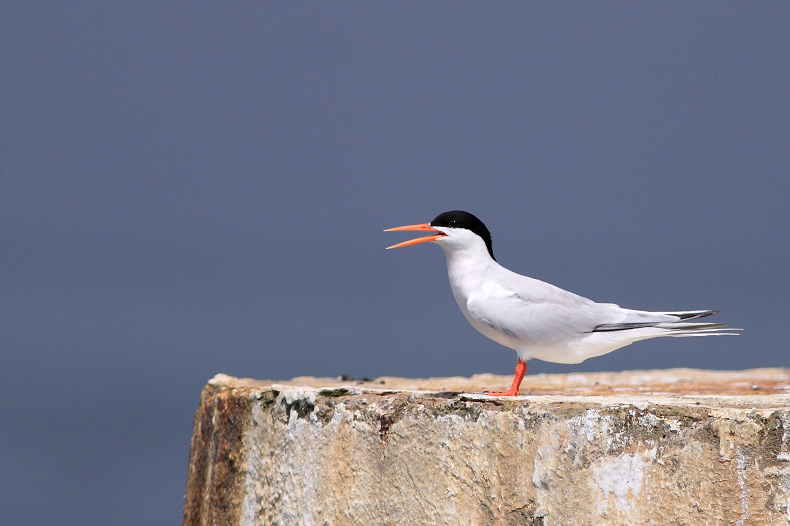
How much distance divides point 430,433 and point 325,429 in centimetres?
82

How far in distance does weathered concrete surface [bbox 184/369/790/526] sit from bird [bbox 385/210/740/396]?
62 cm

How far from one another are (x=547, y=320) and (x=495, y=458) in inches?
56.1

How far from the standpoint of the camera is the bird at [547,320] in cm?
637

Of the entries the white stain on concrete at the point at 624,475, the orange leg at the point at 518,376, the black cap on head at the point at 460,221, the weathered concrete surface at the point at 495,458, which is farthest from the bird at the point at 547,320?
the white stain on concrete at the point at 624,475

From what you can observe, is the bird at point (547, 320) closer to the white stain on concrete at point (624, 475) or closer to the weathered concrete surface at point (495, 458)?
the weathered concrete surface at point (495, 458)

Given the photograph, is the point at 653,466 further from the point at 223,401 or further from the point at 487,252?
the point at 223,401

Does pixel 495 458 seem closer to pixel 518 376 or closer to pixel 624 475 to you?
pixel 624 475

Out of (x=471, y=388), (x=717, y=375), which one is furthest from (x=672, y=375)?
(x=471, y=388)

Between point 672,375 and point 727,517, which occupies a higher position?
point 672,375

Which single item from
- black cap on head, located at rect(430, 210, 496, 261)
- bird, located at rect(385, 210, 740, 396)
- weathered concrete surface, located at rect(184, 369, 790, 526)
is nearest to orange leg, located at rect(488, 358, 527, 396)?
bird, located at rect(385, 210, 740, 396)

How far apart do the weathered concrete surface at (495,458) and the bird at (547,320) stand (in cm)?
62

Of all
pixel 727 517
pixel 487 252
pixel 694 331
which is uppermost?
pixel 487 252

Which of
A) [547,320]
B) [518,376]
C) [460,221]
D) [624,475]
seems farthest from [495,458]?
[460,221]

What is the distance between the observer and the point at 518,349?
6727mm
